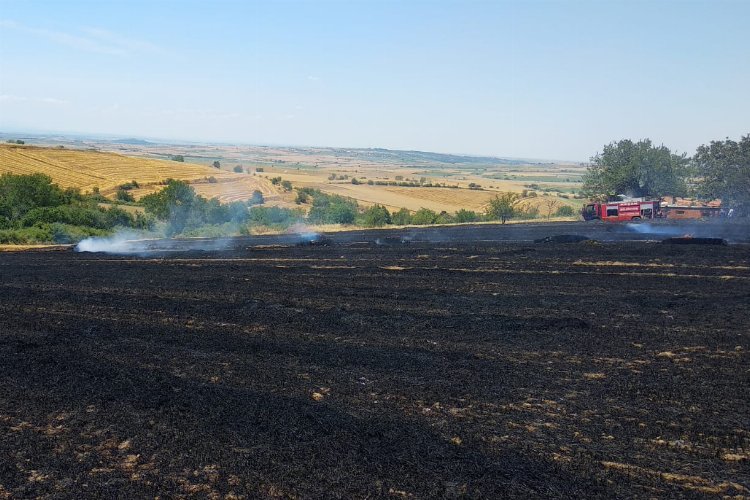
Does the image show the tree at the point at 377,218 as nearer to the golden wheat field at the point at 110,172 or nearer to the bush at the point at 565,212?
the golden wheat field at the point at 110,172

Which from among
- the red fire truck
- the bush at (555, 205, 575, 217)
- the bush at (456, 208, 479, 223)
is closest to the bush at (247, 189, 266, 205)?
the bush at (456, 208, 479, 223)

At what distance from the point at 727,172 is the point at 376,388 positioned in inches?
2334

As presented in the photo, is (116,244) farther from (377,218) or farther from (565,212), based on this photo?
(565,212)

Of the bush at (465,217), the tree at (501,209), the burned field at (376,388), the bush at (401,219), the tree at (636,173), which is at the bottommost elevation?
the burned field at (376,388)

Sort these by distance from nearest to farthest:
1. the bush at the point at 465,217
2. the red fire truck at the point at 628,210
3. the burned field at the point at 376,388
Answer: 1. the burned field at the point at 376,388
2. the red fire truck at the point at 628,210
3. the bush at the point at 465,217

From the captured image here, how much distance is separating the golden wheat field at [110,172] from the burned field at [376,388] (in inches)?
1939

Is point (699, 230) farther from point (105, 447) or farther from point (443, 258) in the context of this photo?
point (105, 447)

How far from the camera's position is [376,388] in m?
10.8

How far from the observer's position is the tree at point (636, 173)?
65500mm

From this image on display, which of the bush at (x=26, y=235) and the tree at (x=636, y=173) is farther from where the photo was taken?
the tree at (x=636, y=173)

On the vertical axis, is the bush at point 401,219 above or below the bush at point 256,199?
below

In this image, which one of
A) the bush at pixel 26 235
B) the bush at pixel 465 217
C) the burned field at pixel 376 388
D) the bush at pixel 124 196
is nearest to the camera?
the burned field at pixel 376 388

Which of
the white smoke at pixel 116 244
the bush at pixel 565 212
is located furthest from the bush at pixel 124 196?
the bush at pixel 565 212

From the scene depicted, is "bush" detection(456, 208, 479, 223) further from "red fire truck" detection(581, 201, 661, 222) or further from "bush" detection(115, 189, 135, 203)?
"bush" detection(115, 189, 135, 203)
